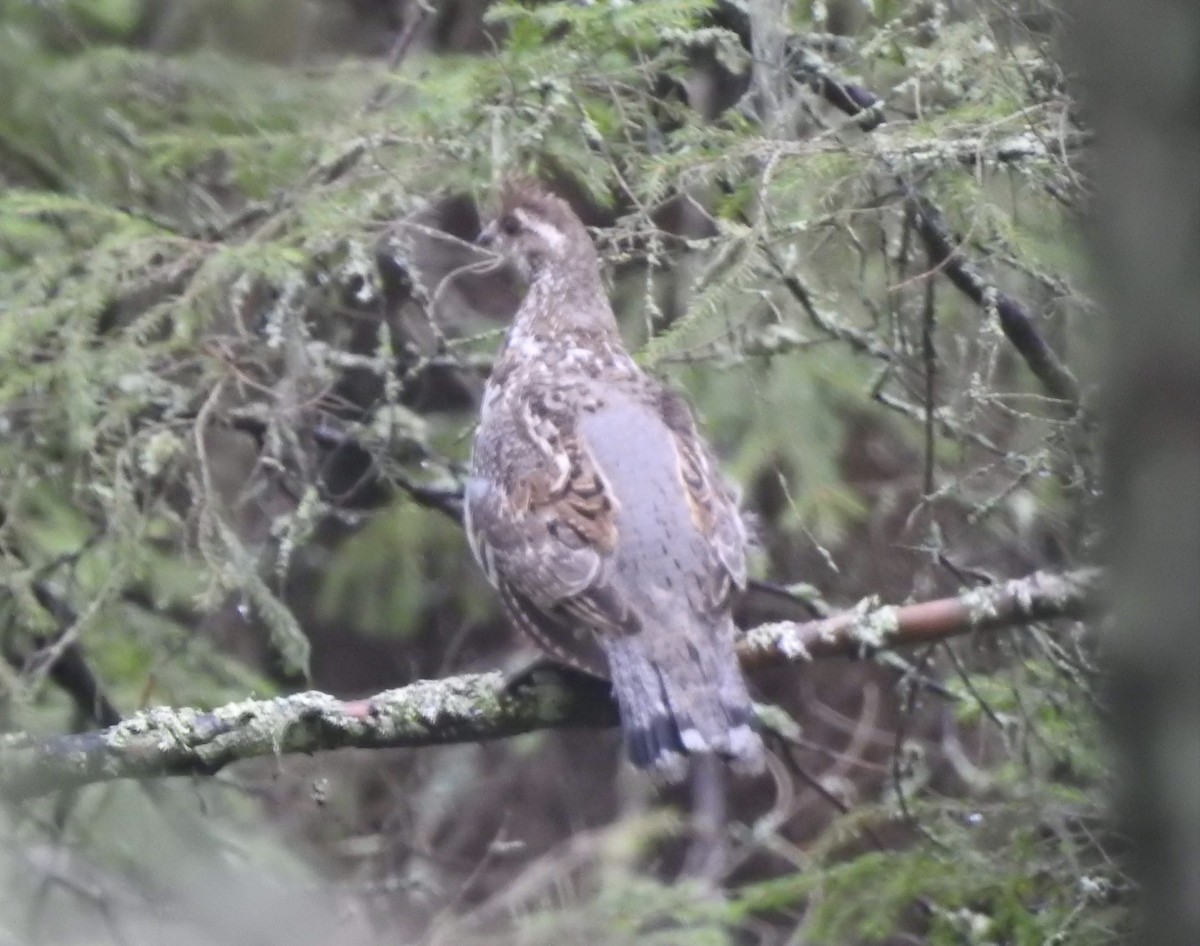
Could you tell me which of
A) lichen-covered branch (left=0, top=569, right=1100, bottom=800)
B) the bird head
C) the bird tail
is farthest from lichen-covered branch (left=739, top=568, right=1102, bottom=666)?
the bird head

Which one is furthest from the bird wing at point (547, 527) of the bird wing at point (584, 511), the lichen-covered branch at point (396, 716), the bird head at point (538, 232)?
the bird head at point (538, 232)

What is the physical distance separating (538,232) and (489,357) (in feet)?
1.98

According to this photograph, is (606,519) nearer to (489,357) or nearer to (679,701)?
(679,701)

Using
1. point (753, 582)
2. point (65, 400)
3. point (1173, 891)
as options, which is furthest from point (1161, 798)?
point (65, 400)

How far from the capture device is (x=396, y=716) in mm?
3500

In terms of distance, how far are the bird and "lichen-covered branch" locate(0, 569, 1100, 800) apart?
0.16 m

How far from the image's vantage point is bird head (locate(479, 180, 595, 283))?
4.68 metres

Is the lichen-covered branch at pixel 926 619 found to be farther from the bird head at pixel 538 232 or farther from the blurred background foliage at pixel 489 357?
the bird head at pixel 538 232

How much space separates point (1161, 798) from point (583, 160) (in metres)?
3.55

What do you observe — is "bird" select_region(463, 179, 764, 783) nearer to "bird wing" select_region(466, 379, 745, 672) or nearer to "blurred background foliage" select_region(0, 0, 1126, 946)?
"bird wing" select_region(466, 379, 745, 672)

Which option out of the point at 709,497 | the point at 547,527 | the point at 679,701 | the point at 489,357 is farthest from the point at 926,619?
the point at 489,357

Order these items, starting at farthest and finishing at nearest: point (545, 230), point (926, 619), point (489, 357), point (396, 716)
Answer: point (489, 357) → point (545, 230) → point (396, 716) → point (926, 619)

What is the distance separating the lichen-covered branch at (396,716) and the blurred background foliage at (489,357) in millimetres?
177

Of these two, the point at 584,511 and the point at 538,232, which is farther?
the point at 538,232
